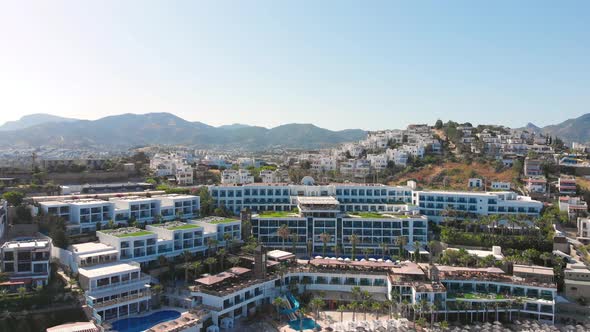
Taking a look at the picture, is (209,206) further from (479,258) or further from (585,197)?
(585,197)

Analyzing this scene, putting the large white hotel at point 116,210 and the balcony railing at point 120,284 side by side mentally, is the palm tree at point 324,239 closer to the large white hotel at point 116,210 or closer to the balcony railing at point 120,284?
the large white hotel at point 116,210

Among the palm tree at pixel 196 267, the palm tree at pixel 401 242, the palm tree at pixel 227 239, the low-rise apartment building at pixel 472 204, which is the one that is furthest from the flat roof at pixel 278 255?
the low-rise apartment building at pixel 472 204

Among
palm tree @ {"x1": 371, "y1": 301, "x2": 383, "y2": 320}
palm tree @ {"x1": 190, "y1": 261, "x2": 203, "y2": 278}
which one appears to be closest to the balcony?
palm tree @ {"x1": 190, "y1": 261, "x2": 203, "y2": 278}

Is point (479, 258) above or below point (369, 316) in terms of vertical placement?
above

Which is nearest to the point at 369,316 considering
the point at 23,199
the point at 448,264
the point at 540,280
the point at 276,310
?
the point at 276,310

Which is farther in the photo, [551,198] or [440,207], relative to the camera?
[551,198]

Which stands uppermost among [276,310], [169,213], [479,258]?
[169,213]

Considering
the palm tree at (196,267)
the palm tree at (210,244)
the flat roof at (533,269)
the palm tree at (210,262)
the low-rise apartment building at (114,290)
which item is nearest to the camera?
the low-rise apartment building at (114,290)

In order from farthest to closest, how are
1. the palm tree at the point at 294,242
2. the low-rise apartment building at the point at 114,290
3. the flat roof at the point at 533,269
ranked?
the palm tree at the point at 294,242
the flat roof at the point at 533,269
the low-rise apartment building at the point at 114,290
